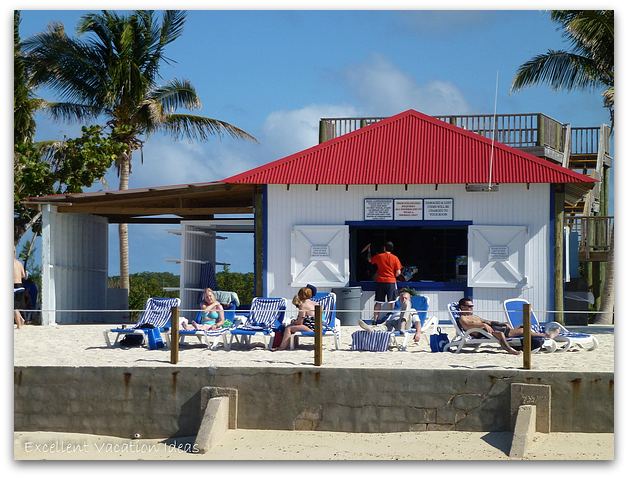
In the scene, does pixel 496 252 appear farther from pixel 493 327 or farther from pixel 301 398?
pixel 301 398

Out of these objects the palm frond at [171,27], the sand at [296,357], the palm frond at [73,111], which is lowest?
the sand at [296,357]

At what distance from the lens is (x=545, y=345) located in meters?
15.5

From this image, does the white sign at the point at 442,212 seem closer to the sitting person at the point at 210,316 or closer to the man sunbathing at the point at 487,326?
the man sunbathing at the point at 487,326

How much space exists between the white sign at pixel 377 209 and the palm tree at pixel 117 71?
1011cm

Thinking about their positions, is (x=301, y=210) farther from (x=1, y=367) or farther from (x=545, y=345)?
(x=1, y=367)

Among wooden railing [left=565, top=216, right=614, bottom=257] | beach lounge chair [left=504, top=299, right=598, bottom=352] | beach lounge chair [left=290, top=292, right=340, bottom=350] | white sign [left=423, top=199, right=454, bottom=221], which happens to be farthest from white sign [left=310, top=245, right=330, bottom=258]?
wooden railing [left=565, top=216, right=614, bottom=257]

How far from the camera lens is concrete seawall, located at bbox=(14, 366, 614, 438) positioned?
13.6m

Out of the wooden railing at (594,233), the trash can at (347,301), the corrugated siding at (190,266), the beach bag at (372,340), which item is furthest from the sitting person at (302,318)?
the wooden railing at (594,233)

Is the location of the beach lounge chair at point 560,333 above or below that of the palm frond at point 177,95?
below

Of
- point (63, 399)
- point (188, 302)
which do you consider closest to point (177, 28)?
point (188, 302)

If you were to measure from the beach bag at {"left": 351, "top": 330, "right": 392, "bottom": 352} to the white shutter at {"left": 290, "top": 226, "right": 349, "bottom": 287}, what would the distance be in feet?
14.2

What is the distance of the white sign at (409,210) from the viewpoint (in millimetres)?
20203

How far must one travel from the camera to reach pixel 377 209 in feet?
66.6

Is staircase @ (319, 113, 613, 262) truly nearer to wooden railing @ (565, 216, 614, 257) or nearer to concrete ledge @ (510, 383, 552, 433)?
wooden railing @ (565, 216, 614, 257)
